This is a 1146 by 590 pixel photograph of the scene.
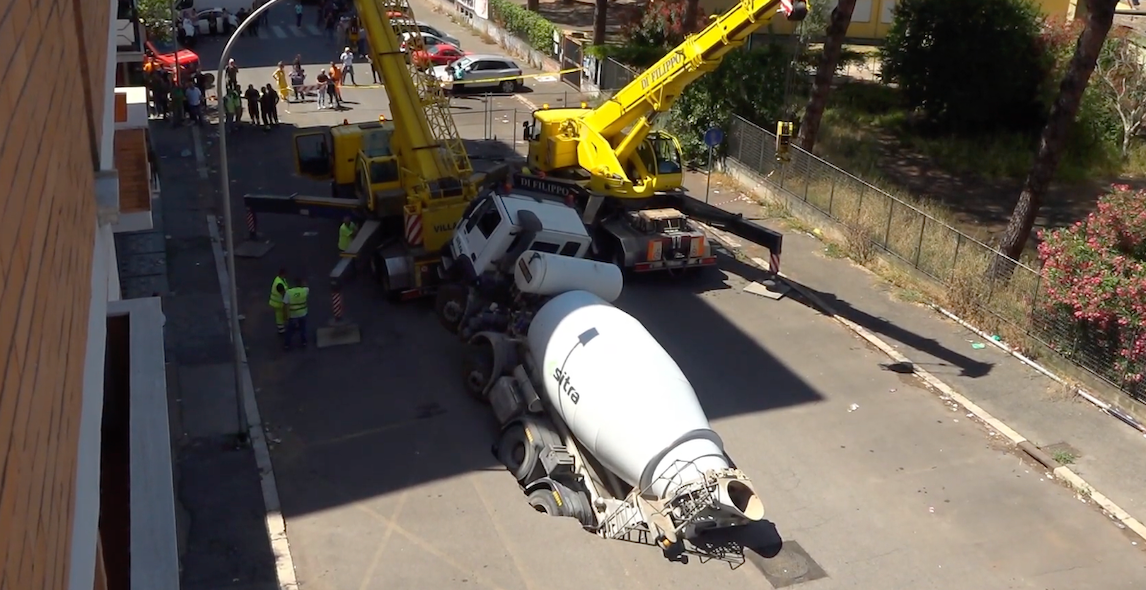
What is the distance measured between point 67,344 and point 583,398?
9.84 meters

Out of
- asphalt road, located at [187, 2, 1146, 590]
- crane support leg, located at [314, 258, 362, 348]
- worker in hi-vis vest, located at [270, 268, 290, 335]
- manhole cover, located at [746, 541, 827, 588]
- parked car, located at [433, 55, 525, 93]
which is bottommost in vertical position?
manhole cover, located at [746, 541, 827, 588]

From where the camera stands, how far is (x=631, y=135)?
73.8 ft

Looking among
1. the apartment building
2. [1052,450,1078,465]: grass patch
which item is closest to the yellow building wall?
[1052,450,1078,465]: grass patch

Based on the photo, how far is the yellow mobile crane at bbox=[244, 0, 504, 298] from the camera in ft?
66.8

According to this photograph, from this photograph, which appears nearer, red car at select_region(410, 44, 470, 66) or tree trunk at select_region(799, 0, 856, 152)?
tree trunk at select_region(799, 0, 856, 152)

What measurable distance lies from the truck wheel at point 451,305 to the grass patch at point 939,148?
14.2m

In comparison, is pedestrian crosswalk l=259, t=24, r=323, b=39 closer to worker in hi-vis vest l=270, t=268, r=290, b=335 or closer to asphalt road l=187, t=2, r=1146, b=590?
asphalt road l=187, t=2, r=1146, b=590

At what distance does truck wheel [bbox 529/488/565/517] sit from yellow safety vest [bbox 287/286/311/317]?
5.88 meters

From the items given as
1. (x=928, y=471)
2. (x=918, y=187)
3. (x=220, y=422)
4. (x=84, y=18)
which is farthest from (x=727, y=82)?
(x=84, y=18)

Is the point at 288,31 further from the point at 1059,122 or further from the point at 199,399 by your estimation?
the point at 1059,122

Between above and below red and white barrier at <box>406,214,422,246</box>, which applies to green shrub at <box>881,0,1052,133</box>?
above

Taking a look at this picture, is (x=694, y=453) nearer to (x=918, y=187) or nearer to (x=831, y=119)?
(x=918, y=187)

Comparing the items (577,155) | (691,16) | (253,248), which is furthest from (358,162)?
(691,16)

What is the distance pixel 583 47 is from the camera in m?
39.6
